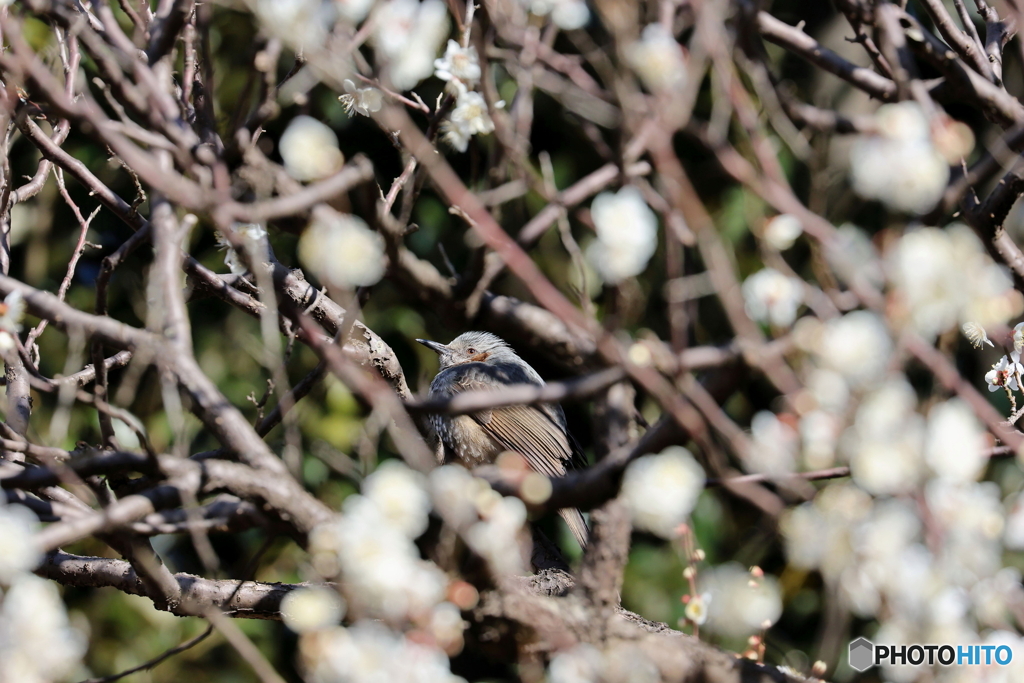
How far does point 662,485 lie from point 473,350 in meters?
3.19

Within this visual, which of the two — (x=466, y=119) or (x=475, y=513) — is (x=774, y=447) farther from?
(x=466, y=119)

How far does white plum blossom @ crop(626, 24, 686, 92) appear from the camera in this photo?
1.50 m

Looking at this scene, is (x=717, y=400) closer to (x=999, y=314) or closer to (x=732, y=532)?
(x=999, y=314)

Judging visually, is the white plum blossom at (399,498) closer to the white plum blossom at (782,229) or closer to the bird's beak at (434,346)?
the white plum blossom at (782,229)

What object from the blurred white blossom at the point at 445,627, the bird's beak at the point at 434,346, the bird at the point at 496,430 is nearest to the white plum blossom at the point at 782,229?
the blurred white blossom at the point at 445,627

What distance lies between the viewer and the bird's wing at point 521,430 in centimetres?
410

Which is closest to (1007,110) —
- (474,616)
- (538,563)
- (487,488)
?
(487,488)

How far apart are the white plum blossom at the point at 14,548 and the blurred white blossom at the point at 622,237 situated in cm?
95

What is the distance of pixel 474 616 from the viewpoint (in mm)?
1649

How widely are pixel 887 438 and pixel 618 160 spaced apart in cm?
62

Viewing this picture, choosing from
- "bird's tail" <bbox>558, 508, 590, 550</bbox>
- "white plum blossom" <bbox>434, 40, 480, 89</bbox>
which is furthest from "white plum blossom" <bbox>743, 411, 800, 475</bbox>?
"bird's tail" <bbox>558, 508, 590, 550</bbox>

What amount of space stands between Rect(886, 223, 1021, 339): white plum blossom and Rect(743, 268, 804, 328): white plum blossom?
0.53 ft

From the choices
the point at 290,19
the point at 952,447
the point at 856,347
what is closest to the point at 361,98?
the point at 290,19

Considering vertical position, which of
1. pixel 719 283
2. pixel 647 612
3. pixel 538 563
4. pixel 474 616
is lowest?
pixel 647 612
